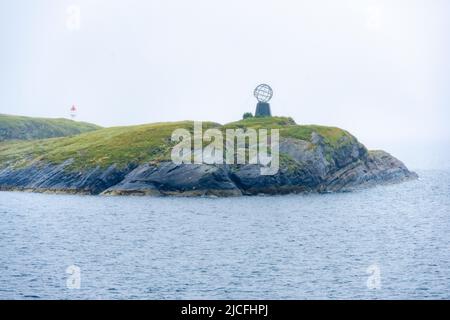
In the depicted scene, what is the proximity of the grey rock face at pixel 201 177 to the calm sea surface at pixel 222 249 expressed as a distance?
1156 cm

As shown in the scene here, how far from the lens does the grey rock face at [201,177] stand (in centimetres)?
17138

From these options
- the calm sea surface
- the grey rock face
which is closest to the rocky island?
the grey rock face

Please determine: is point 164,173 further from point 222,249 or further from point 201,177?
point 222,249

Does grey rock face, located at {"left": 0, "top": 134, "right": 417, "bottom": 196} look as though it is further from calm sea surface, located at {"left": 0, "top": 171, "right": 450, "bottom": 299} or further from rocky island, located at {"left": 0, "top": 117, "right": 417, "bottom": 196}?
calm sea surface, located at {"left": 0, "top": 171, "right": 450, "bottom": 299}

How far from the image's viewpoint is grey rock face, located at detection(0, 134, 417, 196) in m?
171

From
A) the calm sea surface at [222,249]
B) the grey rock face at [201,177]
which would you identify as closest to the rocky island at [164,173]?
the grey rock face at [201,177]

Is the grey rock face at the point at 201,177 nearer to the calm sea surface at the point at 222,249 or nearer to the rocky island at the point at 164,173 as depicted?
the rocky island at the point at 164,173

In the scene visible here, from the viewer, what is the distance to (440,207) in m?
158

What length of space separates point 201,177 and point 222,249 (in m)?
75.3
